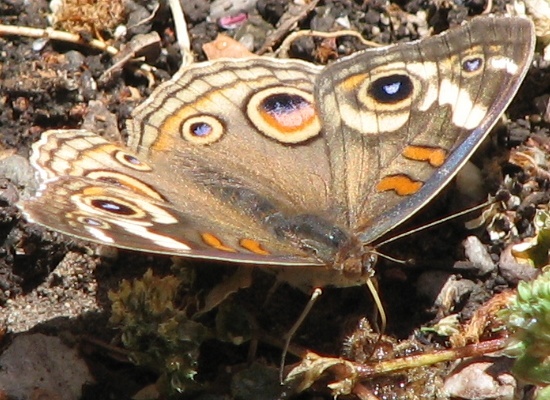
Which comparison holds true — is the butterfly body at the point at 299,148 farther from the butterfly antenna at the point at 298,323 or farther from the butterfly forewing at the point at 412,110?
the butterfly antenna at the point at 298,323

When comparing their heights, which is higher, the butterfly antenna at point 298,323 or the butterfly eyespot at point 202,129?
the butterfly eyespot at point 202,129

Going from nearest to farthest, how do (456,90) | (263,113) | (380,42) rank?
1. (456,90)
2. (263,113)
3. (380,42)

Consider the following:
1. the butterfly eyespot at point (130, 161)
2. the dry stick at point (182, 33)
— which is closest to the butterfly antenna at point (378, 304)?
the butterfly eyespot at point (130, 161)

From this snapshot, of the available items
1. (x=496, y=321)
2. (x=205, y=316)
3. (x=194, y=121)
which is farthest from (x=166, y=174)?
(x=496, y=321)

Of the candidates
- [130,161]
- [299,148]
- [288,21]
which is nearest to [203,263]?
[130,161]

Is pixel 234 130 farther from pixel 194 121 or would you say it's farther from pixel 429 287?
pixel 429 287

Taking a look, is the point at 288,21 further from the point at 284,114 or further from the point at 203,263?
the point at 203,263
